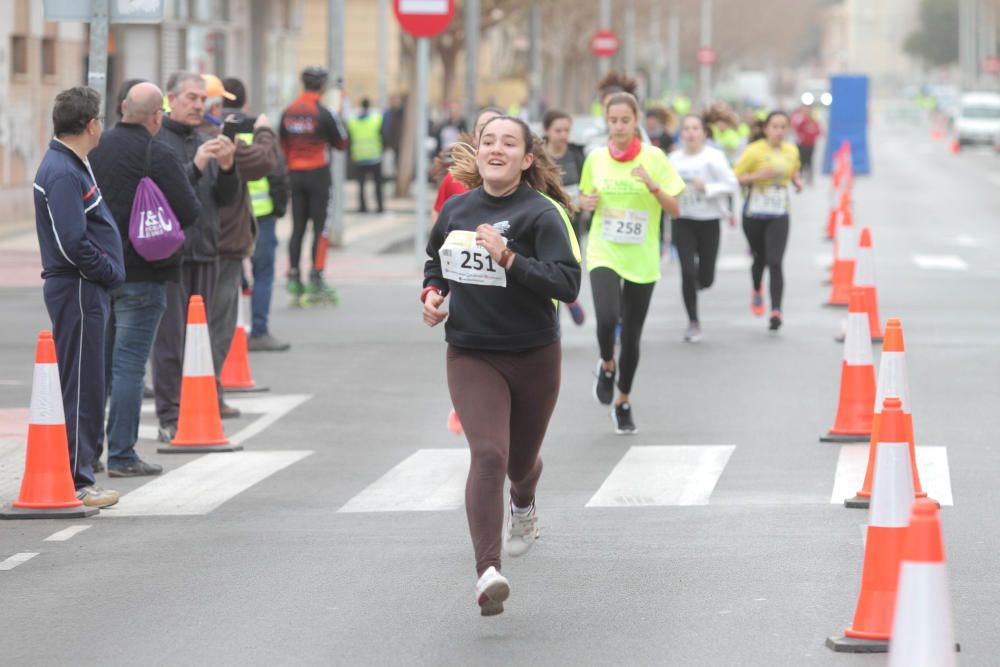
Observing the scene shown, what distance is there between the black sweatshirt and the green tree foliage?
162857 millimetres

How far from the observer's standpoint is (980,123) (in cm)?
7575

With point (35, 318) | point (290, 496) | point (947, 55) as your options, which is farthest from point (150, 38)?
point (947, 55)

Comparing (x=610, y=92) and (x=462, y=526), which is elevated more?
(x=610, y=92)

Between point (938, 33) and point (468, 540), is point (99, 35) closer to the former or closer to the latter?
point (468, 540)

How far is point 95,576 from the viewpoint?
8.05 metres

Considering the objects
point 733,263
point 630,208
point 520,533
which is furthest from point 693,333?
point 733,263

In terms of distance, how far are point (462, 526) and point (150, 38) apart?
26.0 m

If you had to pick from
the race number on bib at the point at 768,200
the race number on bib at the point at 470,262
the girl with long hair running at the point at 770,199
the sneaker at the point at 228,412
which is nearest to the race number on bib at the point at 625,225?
the sneaker at the point at 228,412

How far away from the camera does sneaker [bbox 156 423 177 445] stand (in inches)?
457

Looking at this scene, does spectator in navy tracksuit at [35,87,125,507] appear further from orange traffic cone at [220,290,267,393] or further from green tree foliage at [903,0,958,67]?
green tree foliage at [903,0,958,67]

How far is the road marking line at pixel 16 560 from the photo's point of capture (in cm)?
828

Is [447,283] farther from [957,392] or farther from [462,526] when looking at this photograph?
[957,392]

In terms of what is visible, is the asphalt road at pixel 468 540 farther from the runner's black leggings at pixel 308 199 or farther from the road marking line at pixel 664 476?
the runner's black leggings at pixel 308 199

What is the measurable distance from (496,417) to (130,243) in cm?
355
